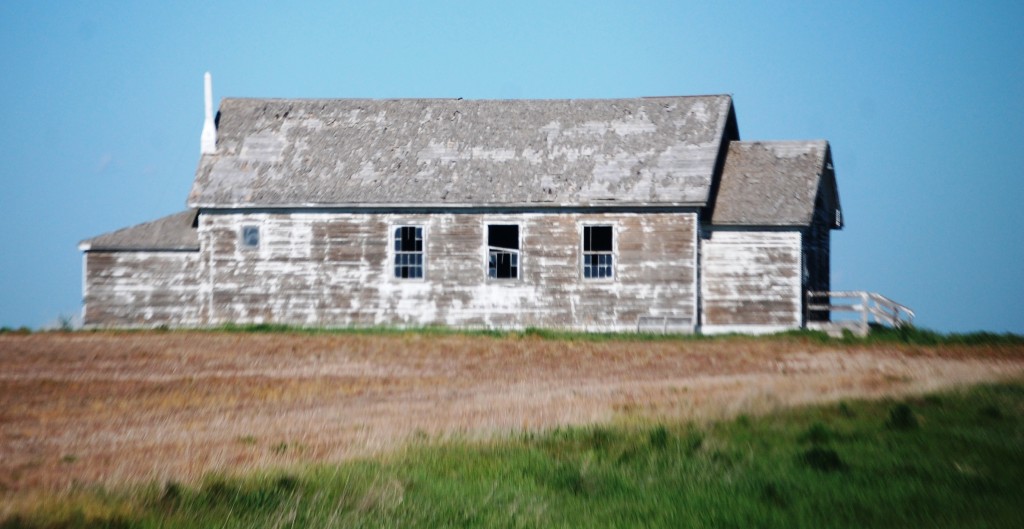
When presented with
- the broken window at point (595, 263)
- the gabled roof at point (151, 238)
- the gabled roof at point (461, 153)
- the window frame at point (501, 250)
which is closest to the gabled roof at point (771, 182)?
the gabled roof at point (461, 153)

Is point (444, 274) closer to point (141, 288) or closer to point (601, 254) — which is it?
point (601, 254)

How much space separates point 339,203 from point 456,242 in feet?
9.31

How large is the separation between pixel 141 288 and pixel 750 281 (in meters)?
14.2

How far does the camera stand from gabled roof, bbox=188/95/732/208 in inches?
1107

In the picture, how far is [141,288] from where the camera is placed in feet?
95.0

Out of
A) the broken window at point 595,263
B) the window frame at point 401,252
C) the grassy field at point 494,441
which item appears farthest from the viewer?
the window frame at point 401,252

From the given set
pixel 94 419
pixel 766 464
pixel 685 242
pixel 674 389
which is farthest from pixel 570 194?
pixel 766 464

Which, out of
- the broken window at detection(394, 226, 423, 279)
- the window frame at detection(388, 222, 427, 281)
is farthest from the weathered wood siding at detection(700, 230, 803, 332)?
the broken window at detection(394, 226, 423, 279)

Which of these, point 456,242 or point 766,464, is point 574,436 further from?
point 456,242

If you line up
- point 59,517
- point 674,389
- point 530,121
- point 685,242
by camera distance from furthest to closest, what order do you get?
point 530,121
point 685,242
point 674,389
point 59,517

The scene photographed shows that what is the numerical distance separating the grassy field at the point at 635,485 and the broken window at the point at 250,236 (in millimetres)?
19111

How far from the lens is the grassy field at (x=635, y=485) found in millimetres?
7676

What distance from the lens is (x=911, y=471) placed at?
29.8ft

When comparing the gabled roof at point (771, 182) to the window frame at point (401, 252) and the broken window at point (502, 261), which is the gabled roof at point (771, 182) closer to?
the broken window at point (502, 261)
